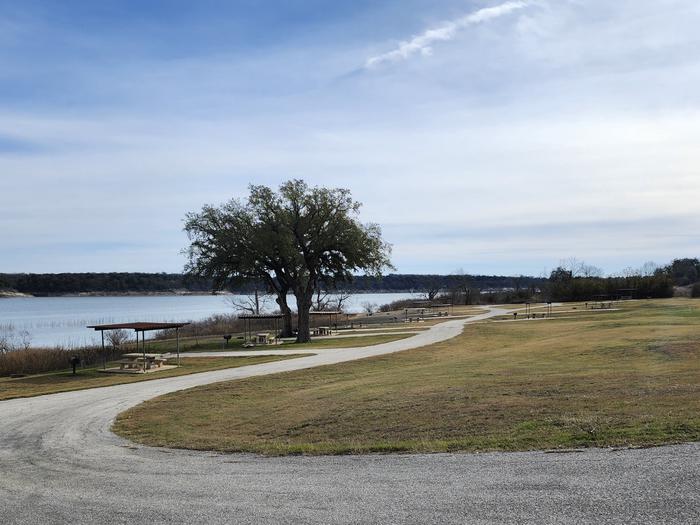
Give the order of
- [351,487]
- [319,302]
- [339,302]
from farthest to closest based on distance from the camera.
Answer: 1. [339,302]
2. [319,302]
3. [351,487]

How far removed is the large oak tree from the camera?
4203 centimetres

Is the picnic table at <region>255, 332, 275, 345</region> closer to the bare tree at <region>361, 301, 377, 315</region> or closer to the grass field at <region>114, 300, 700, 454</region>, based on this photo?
the grass field at <region>114, 300, 700, 454</region>

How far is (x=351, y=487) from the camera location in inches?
→ 320

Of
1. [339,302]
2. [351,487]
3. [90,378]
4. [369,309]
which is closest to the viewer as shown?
[351,487]

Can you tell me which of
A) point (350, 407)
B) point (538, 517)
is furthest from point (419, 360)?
point (538, 517)

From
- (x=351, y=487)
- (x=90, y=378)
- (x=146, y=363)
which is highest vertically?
(x=351, y=487)

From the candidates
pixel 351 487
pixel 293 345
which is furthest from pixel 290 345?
pixel 351 487

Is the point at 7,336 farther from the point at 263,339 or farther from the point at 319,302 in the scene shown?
the point at 319,302

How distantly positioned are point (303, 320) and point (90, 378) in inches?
667

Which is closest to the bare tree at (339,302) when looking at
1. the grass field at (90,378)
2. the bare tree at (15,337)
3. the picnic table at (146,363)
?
the bare tree at (15,337)

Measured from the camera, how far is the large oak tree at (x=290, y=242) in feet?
138

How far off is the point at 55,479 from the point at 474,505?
6.19 m

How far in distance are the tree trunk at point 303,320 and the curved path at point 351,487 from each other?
3024 centimetres

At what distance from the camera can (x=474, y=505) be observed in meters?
7.07
